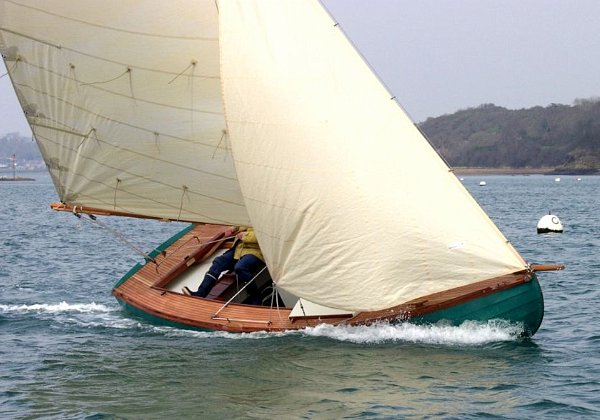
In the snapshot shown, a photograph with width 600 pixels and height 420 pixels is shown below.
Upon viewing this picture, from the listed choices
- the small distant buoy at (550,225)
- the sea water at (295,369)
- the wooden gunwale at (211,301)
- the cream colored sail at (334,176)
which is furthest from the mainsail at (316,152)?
the small distant buoy at (550,225)

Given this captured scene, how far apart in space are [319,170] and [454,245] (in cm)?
197

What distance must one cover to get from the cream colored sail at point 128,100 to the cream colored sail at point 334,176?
1.35 metres

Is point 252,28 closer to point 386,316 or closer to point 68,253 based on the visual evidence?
point 386,316

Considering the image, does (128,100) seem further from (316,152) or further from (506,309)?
(506,309)

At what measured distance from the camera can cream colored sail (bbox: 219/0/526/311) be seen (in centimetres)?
1412

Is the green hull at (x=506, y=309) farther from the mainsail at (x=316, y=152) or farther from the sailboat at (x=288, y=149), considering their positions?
the mainsail at (x=316, y=152)

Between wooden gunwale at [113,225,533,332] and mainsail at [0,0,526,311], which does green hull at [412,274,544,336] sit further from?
mainsail at [0,0,526,311]

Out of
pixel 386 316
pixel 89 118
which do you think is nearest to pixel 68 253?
pixel 89 118

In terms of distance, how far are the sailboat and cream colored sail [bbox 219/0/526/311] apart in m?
0.02

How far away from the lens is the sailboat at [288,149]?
14.2 meters

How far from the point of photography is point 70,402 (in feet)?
41.7

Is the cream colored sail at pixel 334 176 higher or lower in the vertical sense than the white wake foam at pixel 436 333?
higher

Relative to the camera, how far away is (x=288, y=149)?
14.5 metres

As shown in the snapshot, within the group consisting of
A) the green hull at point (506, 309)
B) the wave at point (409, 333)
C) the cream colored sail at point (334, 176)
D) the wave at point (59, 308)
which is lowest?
the wave at point (59, 308)
